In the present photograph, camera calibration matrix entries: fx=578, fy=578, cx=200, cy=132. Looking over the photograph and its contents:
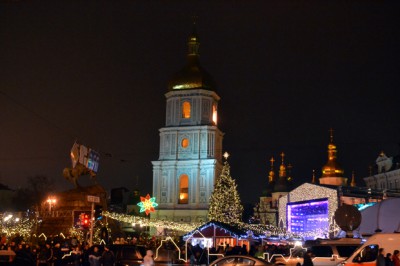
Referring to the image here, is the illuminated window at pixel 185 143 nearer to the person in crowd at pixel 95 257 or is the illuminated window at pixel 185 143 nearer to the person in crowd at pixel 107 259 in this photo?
the person in crowd at pixel 95 257

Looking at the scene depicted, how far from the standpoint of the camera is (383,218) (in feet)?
107

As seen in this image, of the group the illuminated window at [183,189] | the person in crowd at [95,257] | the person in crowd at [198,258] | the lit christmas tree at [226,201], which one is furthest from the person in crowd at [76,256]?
the illuminated window at [183,189]

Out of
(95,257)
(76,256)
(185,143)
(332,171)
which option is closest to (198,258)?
(76,256)

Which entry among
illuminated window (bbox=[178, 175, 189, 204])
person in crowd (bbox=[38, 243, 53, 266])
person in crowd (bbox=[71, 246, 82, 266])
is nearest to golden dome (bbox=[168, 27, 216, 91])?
illuminated window (bbox=[178, 175, 189, 204])

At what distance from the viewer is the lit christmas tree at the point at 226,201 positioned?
61.3m

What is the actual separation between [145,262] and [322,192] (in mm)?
33816

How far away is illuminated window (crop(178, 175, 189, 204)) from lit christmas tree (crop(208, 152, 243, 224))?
29.7 feet

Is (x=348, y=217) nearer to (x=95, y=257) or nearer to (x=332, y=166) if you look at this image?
(x=95, y=257)

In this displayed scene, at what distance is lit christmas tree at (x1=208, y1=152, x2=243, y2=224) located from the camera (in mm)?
61344

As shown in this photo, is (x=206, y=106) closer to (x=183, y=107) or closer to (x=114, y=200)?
(x=183, y=107)

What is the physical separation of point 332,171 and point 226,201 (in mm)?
24755

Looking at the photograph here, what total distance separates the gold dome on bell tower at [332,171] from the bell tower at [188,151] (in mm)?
17249

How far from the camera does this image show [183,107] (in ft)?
→ 242

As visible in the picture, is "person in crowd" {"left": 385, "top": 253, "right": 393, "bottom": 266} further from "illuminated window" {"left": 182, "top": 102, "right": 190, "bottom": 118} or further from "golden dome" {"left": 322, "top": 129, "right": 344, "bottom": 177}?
"golden dome" {"left": 322, "top": 129, "right": 344, "bottom": 177}
